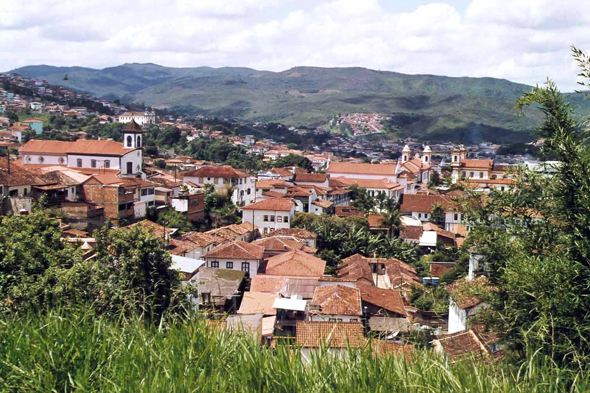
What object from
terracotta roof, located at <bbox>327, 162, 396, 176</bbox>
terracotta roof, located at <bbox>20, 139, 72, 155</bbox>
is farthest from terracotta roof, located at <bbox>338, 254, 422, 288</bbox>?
terracotta roof, located at <bbox>327, 162, 396, 176</bbox>

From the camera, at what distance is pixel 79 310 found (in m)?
4.40

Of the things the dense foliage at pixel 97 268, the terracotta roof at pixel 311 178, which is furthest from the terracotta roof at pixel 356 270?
the terracotta roof at pixel 311 178

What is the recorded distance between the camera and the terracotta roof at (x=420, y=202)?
1501 inches

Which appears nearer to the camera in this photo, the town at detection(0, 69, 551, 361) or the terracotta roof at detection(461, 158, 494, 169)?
the town at detection(0, 69, 551, 361)

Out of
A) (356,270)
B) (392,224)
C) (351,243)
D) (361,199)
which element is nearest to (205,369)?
(356,270)

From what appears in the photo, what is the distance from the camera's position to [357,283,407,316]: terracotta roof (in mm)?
15289

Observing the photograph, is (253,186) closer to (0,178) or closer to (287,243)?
(287,243)

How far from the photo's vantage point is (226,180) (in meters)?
35.2

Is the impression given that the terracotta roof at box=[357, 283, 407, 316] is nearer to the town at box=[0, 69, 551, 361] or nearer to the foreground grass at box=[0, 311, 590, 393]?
the town at box=[0, 69, 551, 361]

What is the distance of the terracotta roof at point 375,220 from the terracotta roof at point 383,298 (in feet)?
45.0

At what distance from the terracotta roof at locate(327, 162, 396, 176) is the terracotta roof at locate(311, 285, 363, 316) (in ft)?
114

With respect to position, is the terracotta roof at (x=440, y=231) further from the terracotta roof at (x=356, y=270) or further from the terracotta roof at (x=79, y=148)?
the terracotta roof at (x=79, y=148)

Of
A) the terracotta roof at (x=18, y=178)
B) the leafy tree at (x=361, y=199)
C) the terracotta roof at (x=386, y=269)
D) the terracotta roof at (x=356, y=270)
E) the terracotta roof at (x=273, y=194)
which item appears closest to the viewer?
the terracotta roof at (x=356, y=270)

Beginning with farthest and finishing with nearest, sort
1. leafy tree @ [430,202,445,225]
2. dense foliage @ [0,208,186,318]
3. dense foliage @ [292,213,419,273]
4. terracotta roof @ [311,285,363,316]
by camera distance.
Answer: leafy tree @ [430,202,445,225] → dense foliage @ [292,213,419,273] → terracotta roof @ [311,285,363,316] → dense foliage @ [0,208,186,318]
